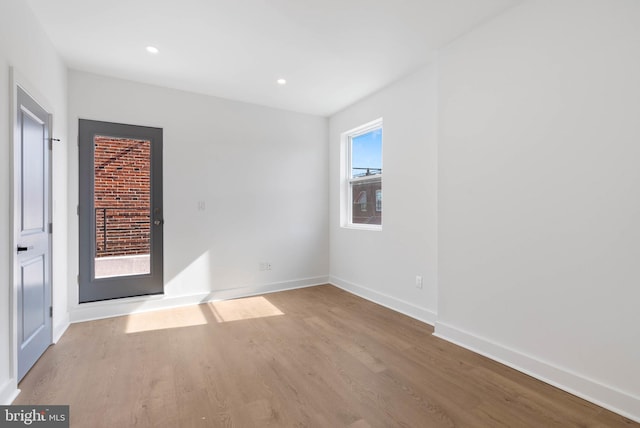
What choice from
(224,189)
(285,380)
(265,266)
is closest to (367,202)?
(265,266)

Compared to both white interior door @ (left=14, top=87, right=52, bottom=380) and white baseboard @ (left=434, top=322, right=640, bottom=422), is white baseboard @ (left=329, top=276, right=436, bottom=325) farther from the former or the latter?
white interior door @ (left=14, top=87, right=52, bottom=380)

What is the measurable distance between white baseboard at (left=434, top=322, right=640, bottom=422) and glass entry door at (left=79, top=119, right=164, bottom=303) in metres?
3.53

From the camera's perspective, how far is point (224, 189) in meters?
4.27

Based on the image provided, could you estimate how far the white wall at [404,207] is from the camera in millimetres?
3279

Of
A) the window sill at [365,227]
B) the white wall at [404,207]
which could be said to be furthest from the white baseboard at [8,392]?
the window sill at [365,227]

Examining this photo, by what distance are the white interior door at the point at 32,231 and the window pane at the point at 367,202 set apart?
140 inches

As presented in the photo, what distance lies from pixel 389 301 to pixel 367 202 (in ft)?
4.64

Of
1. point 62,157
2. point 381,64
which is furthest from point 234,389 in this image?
point 381,64

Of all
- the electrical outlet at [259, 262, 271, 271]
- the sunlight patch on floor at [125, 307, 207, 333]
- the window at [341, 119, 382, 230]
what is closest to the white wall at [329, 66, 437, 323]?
the window at [341, 119, 382, 230]

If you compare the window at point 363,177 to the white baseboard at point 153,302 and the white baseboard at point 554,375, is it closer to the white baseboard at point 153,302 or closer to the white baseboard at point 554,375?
the white baseboard at point 153,302

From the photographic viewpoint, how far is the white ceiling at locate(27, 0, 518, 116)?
93.7 inches

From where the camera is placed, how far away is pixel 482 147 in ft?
8.63

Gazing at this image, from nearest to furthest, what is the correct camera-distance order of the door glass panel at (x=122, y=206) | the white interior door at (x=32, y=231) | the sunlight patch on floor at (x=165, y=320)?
the white interior door at (x=32, y=231) < the sunlight patch on floor at (x=165, y=320) < the door glass panel at (x=122, y=206)

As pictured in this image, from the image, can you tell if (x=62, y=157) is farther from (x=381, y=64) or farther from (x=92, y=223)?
(x=381, y=64)
